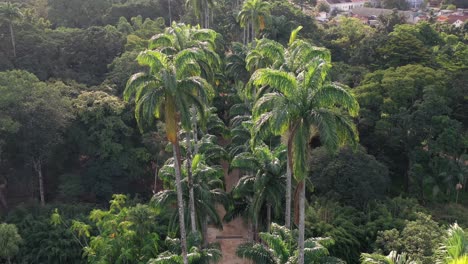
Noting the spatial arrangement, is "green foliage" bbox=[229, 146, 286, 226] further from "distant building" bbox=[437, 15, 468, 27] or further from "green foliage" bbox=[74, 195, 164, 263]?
"distant building" bbox=[437, 15, 468, 27]

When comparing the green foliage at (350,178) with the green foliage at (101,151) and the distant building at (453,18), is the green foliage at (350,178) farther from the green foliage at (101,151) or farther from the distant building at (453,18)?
the distant building at (453,18)

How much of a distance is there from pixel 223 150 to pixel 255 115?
1008cm

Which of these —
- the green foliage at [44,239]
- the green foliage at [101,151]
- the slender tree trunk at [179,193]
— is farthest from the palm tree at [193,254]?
the green foliage at [101,151]

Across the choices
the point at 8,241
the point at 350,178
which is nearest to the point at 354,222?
the point at 350,178

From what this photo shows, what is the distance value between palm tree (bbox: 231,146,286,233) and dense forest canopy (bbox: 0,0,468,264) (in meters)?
0.07

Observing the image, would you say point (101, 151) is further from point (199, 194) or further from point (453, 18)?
point (453, 18)

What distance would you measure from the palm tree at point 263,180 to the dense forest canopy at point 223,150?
0.07 m

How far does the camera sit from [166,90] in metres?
16.1

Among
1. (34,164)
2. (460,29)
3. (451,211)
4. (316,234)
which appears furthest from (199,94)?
(460,29)

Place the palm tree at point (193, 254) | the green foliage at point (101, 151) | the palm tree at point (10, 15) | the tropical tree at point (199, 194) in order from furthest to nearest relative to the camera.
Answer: the palm tree at point (10, 15) < the green foliage at point (101, 151) < the tropical tree at point (199, 194) < the palm tree at point (193, 254)

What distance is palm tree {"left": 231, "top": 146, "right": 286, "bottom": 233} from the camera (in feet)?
63.9

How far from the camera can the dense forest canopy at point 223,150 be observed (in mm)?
15984

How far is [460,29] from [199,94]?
56.1 meters

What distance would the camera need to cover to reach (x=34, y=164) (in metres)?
28.5
